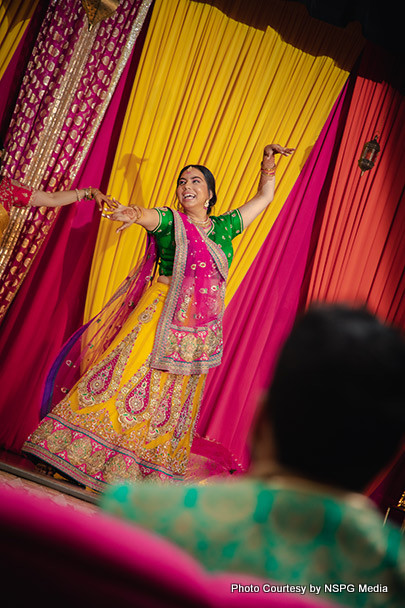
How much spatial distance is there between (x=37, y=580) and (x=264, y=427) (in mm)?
273

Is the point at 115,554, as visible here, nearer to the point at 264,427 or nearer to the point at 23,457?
the point at 264,427

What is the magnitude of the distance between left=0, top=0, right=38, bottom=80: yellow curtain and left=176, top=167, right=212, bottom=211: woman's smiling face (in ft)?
3.62

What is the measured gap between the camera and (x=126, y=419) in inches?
89.3

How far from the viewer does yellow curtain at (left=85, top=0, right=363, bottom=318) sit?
10.1 ft

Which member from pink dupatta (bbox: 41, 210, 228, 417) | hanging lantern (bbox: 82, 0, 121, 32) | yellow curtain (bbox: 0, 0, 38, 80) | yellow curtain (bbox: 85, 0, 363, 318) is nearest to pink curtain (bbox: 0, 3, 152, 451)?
yellow curtain (bbox: 85, 0, 363, 318)

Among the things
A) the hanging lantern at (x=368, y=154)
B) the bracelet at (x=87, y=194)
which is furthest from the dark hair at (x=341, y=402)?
the hanging lantern at (x=368, y=154)

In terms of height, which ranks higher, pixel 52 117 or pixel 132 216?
pixel 52 117

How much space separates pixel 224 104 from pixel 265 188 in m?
0.73

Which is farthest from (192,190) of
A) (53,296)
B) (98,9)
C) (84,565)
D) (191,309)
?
(84,565)

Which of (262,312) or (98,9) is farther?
(262,312)

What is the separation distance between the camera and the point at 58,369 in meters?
2.47

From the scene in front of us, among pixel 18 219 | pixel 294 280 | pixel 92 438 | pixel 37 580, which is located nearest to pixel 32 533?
pixel 37 580

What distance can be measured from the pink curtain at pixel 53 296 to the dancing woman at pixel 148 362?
468 millimetres

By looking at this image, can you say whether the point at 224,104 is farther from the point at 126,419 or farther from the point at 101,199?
the point at 126,419
